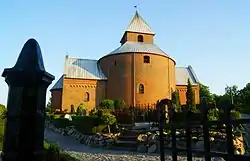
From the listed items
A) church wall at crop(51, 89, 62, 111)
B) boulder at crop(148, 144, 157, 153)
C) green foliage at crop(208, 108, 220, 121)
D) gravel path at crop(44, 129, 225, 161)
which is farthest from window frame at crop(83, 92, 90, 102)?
boulder at crop(148, 144, 157, 153)

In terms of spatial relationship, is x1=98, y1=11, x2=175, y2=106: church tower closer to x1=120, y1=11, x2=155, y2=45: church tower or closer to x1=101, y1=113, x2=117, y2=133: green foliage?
x1=120, y1=11, x2=155, y2=45: church tower

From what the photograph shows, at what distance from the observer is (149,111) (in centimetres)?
2478

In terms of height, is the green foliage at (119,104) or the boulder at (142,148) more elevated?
the green foliage at (119,104)

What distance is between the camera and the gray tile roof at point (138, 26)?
132 feet

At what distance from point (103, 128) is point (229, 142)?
52.7ft

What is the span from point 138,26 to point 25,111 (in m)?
39.8

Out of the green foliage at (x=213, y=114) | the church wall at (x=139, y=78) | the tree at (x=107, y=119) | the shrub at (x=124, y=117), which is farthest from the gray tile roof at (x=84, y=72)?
the green foliage at (x=213, y=114)

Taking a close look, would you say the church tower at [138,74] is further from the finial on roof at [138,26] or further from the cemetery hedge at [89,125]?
the cemetery hedge at [89,125]

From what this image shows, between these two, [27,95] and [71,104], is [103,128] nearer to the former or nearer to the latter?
[71,104]

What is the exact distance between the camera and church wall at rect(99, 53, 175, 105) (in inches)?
1292

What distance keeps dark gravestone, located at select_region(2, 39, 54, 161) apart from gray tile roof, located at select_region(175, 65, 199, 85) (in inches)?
1467

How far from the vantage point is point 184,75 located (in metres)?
40.9

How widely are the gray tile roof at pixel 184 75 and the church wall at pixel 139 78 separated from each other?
526 cm

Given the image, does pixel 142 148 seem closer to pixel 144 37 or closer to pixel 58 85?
pixel 58 85
